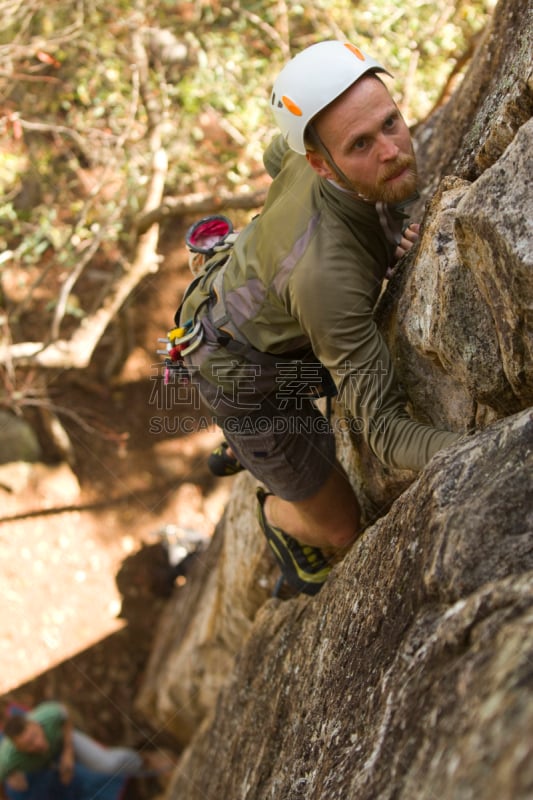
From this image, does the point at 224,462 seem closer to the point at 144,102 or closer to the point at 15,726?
the point at 15,726

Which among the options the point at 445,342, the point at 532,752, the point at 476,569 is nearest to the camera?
the point at 532,752

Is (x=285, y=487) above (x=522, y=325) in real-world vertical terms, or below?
below

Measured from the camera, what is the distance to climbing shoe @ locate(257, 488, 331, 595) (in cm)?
428

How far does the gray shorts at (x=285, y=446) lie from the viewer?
3.91 meters

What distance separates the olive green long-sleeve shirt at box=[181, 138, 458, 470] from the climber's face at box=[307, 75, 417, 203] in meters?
0.10

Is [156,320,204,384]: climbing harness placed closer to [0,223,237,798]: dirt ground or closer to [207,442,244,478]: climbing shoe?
[207,442,244,478]: climbing shoe

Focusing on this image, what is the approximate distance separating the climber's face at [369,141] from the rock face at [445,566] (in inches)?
9.7

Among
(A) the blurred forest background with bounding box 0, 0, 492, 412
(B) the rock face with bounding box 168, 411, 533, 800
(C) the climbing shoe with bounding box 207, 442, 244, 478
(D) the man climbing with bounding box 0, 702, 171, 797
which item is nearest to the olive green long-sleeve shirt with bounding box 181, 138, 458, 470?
(B) the rock face with bounding box 168, 411, 533, 800

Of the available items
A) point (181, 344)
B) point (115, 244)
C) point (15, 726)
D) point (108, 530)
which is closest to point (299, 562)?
point (181, 344)

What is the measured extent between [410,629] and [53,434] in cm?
740

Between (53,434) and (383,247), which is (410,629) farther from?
(53,434)

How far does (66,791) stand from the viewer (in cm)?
631

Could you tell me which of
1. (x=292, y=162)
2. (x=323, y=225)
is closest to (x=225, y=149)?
(x=292, y=162)

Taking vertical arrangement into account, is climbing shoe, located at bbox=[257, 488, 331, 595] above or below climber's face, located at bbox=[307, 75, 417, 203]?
below
